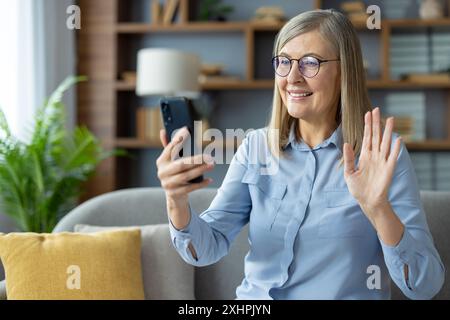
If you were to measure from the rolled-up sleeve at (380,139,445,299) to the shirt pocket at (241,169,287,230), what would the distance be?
10.8 inches

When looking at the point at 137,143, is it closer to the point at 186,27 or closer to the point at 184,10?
the point at 186,27

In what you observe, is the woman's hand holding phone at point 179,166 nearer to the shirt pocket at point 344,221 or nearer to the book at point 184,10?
the shirt pocket at point 344,221

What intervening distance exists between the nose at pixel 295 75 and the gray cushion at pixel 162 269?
0.79 meters

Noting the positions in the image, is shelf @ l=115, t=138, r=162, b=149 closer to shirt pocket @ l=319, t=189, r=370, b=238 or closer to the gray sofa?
the gray sofa

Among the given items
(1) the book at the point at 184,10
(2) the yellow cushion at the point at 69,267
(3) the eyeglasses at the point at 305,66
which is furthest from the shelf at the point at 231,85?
(3) the eyeglasses at the point at 305,66

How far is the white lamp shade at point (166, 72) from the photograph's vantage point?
3873 millimetres

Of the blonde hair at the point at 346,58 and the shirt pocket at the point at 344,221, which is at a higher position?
the blonde hair at the point at 346,58

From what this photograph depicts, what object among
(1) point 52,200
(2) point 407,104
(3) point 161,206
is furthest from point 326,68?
(2) point 407,104

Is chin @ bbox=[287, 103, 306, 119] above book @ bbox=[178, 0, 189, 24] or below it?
below

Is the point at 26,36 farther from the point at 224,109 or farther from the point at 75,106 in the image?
the point at 224,109

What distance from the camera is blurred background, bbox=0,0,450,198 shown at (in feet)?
13.6

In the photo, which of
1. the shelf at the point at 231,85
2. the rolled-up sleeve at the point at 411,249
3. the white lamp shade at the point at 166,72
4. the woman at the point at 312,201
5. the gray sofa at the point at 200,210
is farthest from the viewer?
the shelf at the point at 231,85

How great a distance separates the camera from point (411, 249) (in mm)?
1315

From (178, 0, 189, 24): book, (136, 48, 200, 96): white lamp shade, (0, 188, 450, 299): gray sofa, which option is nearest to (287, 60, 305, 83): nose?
(0, 188, 450, 299): gray sofa
